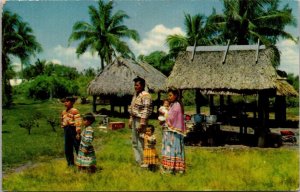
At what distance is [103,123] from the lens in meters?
18.1

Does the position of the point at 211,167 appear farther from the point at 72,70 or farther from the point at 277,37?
the point at 72,70

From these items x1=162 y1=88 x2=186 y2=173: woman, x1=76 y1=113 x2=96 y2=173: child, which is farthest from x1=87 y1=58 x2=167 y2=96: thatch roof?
x1=162 y1=88 x2=186 y2=173: woman

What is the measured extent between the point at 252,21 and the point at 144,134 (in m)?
17.2

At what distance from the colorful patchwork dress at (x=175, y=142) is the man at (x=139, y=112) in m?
0.44

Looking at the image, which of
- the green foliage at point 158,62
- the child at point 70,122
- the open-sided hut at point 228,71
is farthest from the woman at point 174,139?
the green foliage at point 158,62

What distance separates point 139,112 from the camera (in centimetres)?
754

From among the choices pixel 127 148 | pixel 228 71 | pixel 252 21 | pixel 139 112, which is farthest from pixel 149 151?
pixel 252 21

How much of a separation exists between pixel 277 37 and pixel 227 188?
18.8 meters

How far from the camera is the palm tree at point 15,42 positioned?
92.4 ft

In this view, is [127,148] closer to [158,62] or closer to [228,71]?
[228,71]

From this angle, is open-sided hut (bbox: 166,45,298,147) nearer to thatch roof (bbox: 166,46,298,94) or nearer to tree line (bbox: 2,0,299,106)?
thatch roof (bbox: 166,46,298,94)

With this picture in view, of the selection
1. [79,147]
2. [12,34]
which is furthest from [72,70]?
[79,147]

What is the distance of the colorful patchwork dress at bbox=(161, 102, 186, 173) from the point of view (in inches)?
281

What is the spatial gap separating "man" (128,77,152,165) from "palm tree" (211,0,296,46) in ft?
52.4
